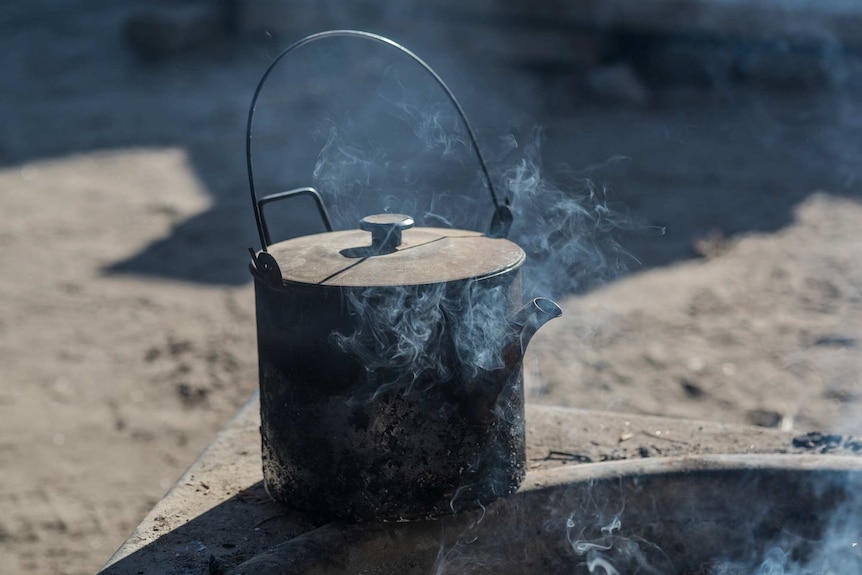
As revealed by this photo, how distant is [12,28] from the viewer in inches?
514

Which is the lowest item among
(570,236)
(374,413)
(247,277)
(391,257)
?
(247,277)

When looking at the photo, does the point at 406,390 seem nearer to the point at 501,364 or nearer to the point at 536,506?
the point at 501,364

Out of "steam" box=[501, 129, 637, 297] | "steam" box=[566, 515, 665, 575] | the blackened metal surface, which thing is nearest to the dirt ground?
"steam" box=[501, 129, 637, 297]

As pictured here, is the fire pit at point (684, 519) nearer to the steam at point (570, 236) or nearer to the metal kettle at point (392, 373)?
the metal kettle at point (392, 373)

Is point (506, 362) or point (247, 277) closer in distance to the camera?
point (506, 362)

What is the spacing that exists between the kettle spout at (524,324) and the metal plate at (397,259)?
0.33 feet

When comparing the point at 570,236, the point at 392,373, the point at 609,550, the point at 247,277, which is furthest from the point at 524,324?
the point at 247,277

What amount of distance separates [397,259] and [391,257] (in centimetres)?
2

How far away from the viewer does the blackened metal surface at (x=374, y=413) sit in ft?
6.19

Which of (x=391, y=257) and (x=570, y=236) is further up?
(x=391, y=257)

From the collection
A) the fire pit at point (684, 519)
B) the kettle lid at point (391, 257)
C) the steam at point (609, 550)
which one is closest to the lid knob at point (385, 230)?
the kettle lid at point (391, 257)

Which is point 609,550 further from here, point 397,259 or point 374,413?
point 397,259

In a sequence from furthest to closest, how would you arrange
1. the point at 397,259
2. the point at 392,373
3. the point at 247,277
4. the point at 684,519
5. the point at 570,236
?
the point at 247,277 < the point at 570,236 < the point at 684,519 < the point at 397,259 < the point at 392,373

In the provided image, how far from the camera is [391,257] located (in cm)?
201
